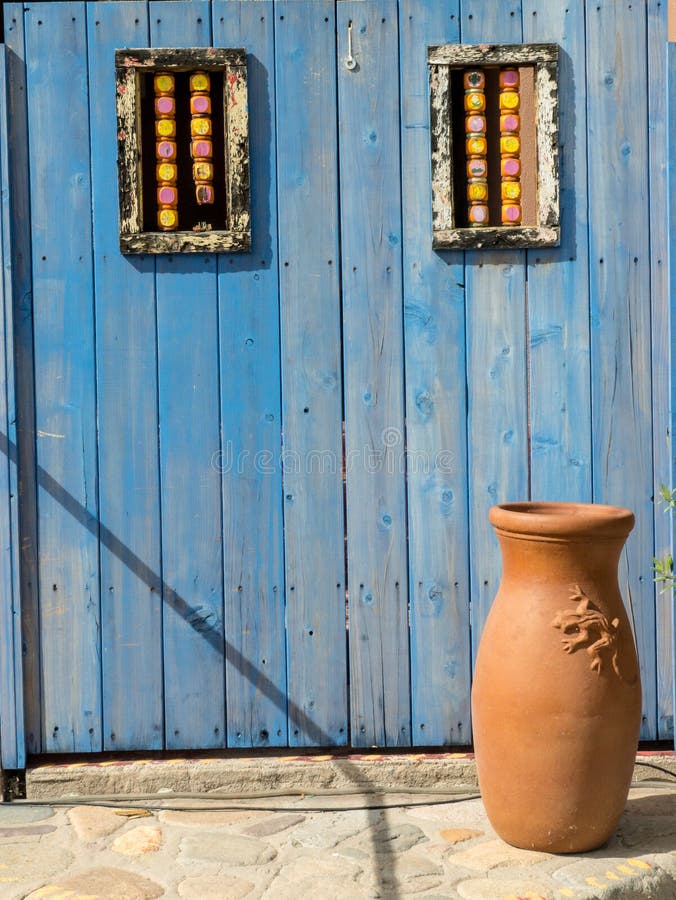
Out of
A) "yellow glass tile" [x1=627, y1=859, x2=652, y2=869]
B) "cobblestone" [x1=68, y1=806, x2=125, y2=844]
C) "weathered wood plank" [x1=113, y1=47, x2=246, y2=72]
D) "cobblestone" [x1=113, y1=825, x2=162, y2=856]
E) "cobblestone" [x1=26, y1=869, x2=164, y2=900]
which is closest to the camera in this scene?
"cobblestone" [x1=26, y1=869, x2=164, y2=900]

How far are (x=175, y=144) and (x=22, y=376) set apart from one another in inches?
33.1

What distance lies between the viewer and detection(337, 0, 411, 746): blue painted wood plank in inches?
133

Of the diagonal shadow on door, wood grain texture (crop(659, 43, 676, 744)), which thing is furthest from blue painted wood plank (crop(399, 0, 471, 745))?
wood grain texture (crop(659, 43, 676, 744))

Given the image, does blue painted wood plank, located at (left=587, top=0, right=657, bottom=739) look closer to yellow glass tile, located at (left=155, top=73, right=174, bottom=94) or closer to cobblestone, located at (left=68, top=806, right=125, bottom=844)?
yellow glass tile, located at (left=155, top=73, right=174, bottom=94)

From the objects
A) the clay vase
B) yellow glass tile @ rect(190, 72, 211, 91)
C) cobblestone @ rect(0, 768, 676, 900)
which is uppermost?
yellow glass tile @ rect(190, 72, 211, 91)

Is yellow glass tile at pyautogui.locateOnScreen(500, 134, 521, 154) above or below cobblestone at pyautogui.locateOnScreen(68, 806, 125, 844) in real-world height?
above

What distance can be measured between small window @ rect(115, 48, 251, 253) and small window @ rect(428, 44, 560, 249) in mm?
588

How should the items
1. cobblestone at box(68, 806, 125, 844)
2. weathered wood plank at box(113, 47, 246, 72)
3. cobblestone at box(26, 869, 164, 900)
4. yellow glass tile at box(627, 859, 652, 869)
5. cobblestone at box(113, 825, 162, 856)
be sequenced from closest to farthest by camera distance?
cobblestone at box(26, 869, 164, 900), yellow glass tile at box(627, 859, 652, 869), cobblestone at box(113, 825, 162, 856), cobblestone at box(68, 806, 125, 844), weathered wood plank at box(113, 47, 246, 72)

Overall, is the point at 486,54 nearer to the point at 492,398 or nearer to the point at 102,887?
the point at 492,398

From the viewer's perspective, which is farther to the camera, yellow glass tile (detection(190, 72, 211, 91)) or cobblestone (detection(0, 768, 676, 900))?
yellow glass tile (detection(190, 72, 211, 91))

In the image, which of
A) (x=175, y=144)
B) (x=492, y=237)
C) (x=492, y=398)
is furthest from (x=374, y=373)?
(x=175, y=144)

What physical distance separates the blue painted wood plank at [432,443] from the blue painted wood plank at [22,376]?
1141 millimetres

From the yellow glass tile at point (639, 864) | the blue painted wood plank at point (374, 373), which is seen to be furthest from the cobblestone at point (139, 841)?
the yellow glass tile at point (639, 864)

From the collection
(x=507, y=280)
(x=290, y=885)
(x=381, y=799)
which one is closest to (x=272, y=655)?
(x=381, y=799)
